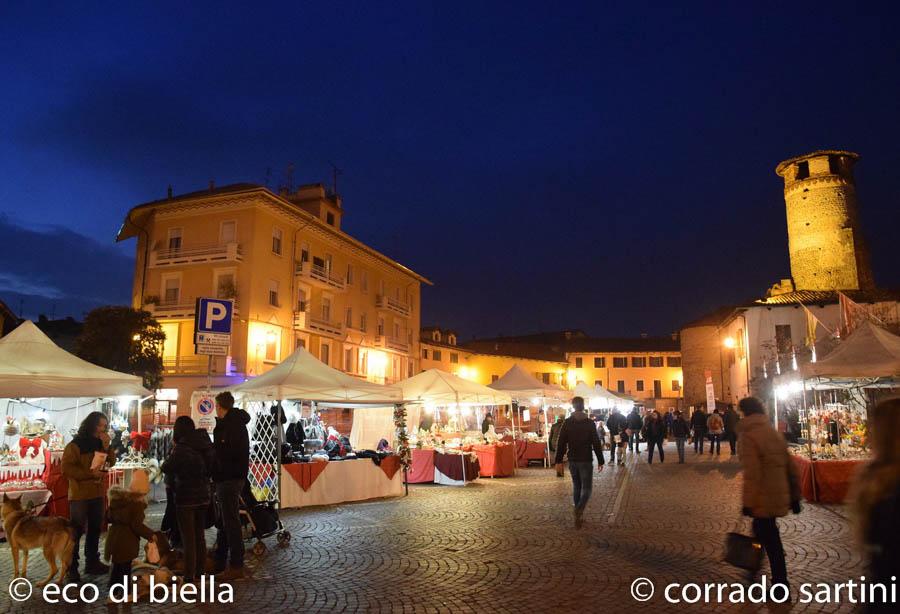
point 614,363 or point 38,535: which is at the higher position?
point 614,363

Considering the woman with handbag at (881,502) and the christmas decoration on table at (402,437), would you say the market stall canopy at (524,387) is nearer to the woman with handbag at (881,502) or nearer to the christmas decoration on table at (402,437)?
the christmas decoration on table at (402,437)

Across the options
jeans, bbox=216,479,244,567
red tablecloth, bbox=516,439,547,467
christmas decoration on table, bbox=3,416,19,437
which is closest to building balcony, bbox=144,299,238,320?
red tablecloth, bbox=516,439,547,467

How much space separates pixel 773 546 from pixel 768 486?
524mm

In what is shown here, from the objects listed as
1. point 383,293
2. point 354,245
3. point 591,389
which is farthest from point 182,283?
point 591,389

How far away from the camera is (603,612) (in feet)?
17.9

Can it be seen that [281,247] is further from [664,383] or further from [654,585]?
[664,383]

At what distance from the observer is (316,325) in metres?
37.4

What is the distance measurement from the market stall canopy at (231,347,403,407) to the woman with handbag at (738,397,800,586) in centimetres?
827

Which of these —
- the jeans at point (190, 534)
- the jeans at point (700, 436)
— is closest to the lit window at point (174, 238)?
the jeans at point (700, 436)

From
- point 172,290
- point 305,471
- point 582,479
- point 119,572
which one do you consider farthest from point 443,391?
point 172,290

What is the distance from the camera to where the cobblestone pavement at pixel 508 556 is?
5.89 m

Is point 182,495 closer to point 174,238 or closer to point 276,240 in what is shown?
point 276,240

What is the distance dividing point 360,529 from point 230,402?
3417mm

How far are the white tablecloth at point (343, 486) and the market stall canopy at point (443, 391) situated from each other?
13.9 ft
